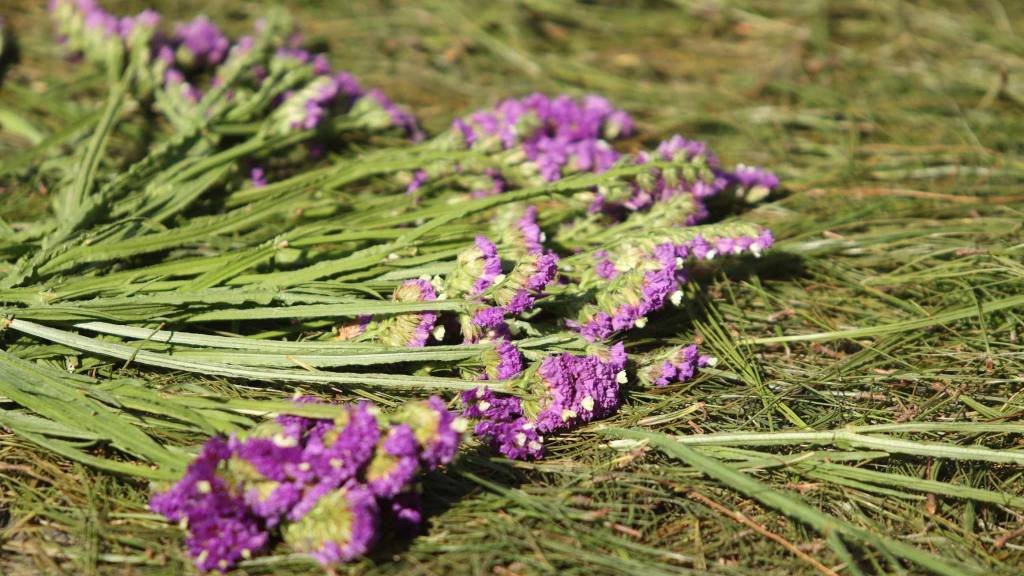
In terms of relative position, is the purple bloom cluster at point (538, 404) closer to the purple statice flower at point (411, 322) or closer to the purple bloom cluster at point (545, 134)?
the purple statice flower at point (411, 322)

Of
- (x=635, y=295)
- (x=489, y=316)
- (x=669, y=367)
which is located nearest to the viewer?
(x=489, y=316)

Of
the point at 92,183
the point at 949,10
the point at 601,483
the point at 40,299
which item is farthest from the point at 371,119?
the point at 949,10

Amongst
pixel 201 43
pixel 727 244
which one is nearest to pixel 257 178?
pixel 201 43

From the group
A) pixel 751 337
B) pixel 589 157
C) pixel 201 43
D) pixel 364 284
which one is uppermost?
pixel 201 43

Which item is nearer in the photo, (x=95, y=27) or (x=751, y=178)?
(x=751, y=178)

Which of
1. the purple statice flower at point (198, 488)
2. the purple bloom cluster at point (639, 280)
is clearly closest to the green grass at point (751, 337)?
the purple statice flower at point (198, 488)

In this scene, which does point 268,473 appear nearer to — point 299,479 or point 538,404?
point 299,479

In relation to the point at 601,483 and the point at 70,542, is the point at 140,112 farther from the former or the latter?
the point at 601,483

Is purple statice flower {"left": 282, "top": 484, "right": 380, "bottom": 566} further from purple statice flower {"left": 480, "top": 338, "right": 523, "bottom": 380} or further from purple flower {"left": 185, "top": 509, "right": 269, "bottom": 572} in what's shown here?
purple statice flower {"left": 480, "top": 338, "right": 523, "bottom": 380}
